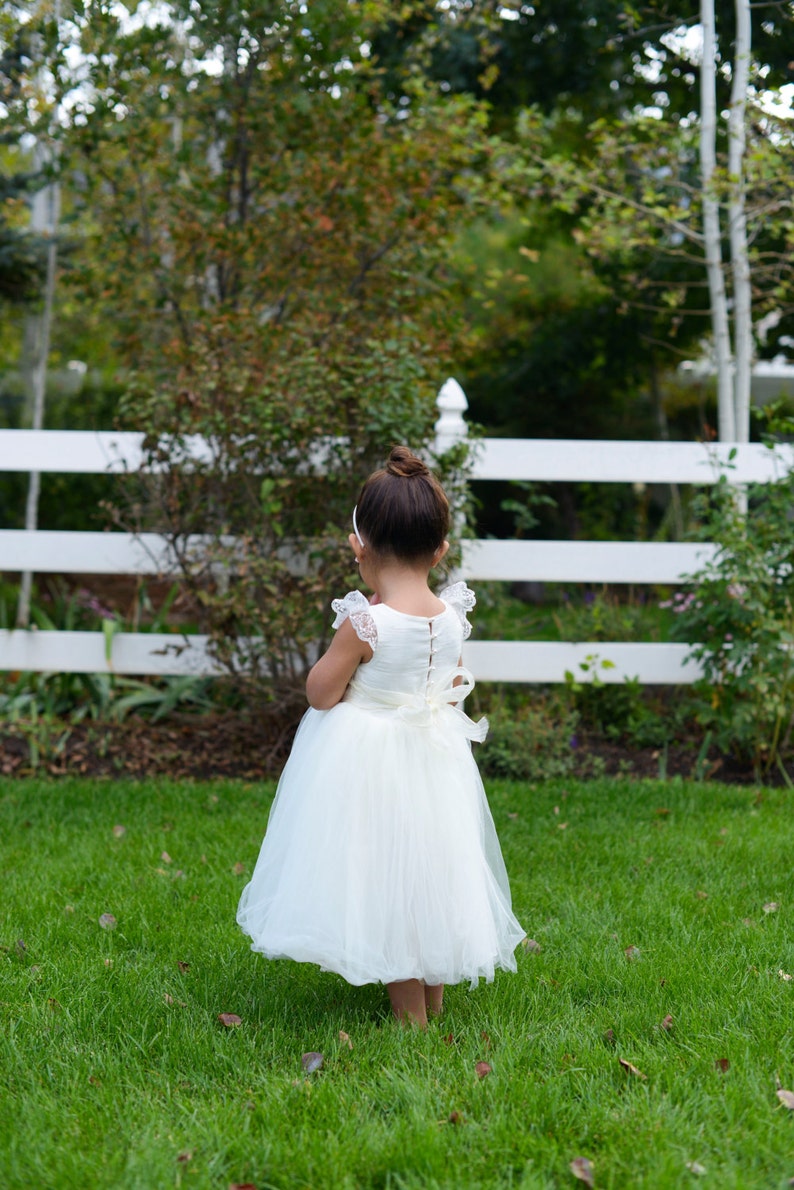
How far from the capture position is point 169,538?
206 inches

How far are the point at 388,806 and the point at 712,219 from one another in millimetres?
5043

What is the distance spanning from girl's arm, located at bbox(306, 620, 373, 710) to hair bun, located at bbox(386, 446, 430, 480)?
0.39m

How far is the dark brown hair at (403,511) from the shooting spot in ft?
8.70

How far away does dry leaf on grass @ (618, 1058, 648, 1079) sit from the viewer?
2.48 meters

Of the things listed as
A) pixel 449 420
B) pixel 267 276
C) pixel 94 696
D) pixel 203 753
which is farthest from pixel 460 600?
pixel 267 276

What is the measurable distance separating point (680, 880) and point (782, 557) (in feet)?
6.14

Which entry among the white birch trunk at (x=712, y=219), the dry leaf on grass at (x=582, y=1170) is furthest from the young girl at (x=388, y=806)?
the white birch trunk at (x=712, y=219)

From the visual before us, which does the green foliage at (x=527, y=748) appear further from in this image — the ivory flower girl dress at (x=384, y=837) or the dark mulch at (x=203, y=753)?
the ivory flower girl dress at (x=384, y=837)

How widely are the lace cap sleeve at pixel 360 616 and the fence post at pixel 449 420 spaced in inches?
102

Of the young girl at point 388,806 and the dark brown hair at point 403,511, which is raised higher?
the dark brown hair at point 403,511

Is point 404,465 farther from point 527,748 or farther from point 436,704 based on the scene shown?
point 527,748

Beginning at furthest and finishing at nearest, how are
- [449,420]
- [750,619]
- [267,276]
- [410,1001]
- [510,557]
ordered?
[267,276]
[510,557]
[449,420]
[750,619]
[410,1001]

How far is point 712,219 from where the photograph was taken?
6.45 m

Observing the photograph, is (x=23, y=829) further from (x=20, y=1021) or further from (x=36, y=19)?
(x=36, y=19)
